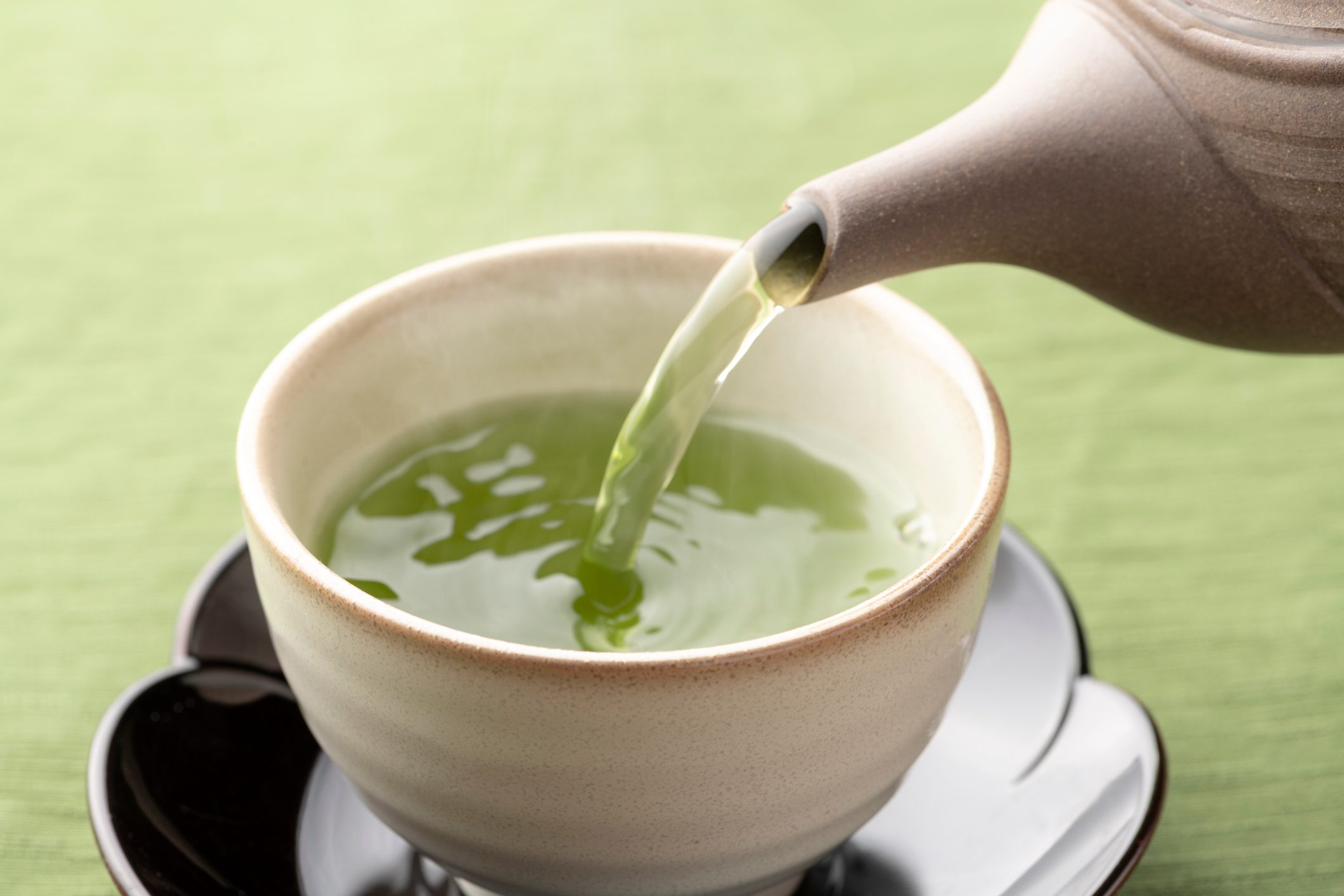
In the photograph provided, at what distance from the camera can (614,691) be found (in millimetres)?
633

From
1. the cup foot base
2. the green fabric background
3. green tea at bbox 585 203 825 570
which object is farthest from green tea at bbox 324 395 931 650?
the green fabric background

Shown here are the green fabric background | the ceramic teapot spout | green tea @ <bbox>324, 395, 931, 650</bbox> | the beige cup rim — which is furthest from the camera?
the green fabric background

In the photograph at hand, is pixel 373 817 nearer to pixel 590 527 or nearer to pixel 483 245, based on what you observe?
pixel 590 527

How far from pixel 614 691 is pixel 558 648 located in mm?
164

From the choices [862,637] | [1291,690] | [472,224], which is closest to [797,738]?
[862,637]

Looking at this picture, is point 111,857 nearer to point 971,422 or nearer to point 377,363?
point 377,363

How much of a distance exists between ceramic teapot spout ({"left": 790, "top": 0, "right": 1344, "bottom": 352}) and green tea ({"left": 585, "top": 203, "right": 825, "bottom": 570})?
0.07m

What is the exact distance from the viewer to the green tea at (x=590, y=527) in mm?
874

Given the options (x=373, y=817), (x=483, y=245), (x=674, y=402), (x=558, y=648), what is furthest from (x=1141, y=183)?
(x=483, y=245)

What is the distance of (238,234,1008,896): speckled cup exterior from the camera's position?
65 cm

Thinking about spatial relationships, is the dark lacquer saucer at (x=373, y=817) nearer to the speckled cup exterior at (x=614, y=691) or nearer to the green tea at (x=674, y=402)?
the speckled cup exterior at (x=614, y=691)

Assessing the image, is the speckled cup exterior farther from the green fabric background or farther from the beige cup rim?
the green fabric background

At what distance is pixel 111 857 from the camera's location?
759 millimetres

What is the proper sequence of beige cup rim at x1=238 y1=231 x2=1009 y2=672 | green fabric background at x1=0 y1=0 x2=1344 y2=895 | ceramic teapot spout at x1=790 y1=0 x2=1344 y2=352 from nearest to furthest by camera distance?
beige cup rim at x1=238 y1=231 x2=1009 y2=672, ceramic teapot spout at x1=790 y1=0 x2=1344 y2=352, green fabric background at x1=0 y1=0 x2=1344 y2=895
